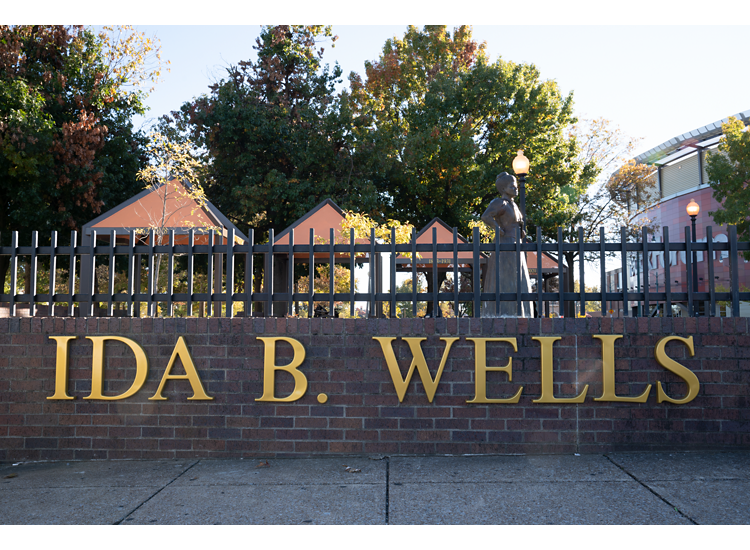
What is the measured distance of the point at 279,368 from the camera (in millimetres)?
5344

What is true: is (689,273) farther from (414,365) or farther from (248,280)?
(248,280)

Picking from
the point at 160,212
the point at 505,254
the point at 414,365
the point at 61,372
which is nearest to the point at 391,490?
the point at 414,365

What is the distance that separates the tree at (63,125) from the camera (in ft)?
54.5

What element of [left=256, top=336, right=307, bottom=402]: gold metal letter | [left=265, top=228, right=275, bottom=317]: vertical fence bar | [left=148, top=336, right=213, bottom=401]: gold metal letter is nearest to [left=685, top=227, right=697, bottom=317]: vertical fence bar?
[left=256, top=336, right=307, bottom=402]: gold metal letter

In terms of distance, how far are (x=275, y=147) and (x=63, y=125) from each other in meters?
7.23

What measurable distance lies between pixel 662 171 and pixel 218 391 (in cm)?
5263

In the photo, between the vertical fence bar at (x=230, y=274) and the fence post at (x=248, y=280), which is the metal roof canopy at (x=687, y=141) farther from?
the vertical fence bar at (x=230, y=274)

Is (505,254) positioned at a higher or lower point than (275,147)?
lower

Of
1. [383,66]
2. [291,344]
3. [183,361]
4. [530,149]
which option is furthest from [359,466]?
[383,66]

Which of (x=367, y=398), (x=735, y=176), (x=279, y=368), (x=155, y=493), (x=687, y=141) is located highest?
(x=687, y=141)

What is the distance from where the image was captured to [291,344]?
17.7 feet

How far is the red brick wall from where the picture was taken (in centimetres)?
521

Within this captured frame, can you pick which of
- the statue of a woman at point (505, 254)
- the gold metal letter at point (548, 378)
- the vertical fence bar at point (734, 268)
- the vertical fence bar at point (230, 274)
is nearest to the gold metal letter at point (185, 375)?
the vertical fence bar at point (230, 274)

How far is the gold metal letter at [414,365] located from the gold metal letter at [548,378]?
85 cm
